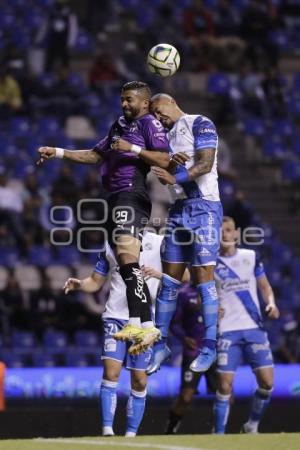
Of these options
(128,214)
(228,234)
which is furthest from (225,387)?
(128,214)

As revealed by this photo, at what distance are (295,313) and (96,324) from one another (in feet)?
11.4

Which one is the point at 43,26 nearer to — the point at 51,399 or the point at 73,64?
the point at 73,64

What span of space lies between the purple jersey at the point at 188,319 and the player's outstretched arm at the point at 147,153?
11.8 ft

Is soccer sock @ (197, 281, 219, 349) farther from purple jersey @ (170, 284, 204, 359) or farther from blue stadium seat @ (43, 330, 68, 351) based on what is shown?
blue stadium seat @ (43, 330, 68, 351)

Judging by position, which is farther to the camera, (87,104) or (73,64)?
(73,64)

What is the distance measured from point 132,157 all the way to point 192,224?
2.88ft

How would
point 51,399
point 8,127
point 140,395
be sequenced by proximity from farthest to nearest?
point 8,127
point 51,399
point 140,395

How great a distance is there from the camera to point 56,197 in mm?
21062

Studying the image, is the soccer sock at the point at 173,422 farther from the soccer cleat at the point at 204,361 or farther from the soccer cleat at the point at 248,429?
the soccer cleat at the point at 204,361

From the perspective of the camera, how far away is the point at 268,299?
15.0 metres

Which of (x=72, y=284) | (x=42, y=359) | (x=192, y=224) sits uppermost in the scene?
(x=192, y=224)

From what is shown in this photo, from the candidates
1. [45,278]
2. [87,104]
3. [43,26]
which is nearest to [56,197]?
[45,278]

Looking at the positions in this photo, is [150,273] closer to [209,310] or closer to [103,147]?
[209,310]

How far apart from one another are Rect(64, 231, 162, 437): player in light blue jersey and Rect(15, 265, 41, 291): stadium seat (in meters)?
6.99
